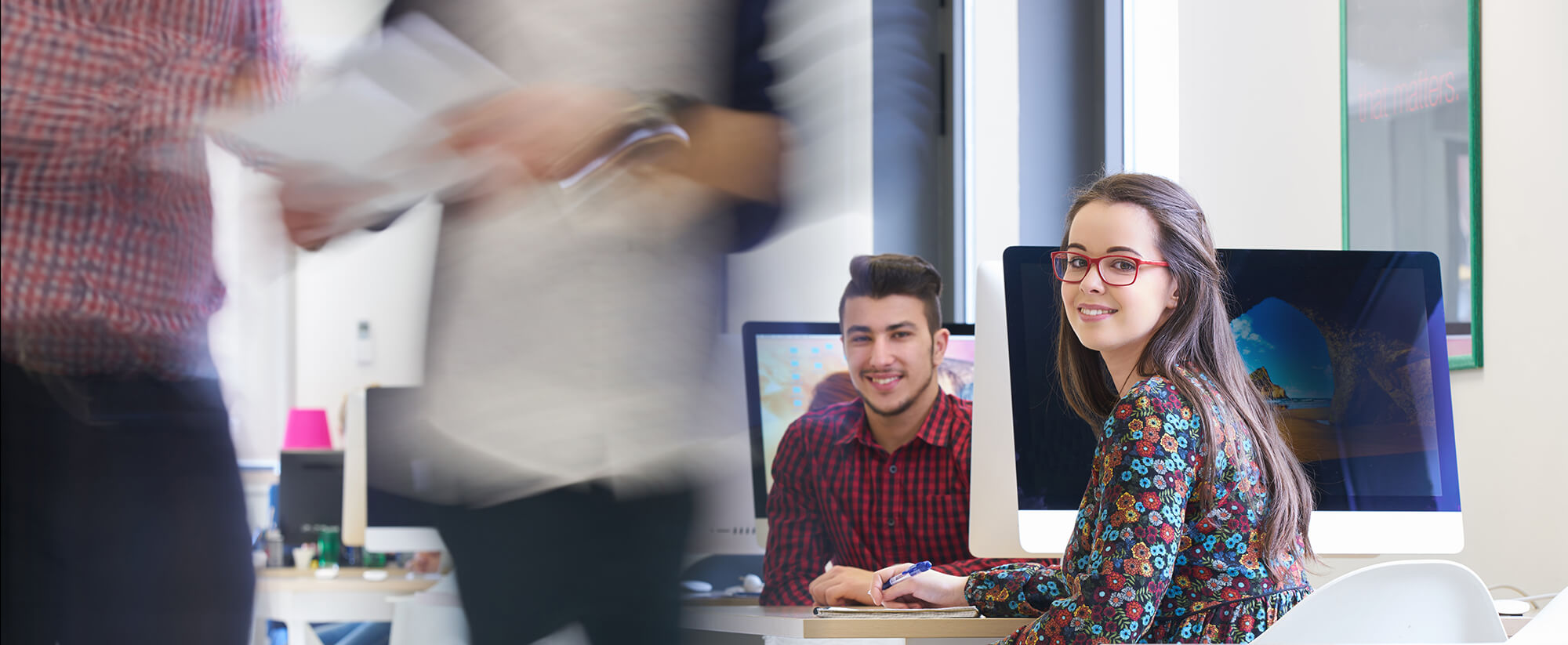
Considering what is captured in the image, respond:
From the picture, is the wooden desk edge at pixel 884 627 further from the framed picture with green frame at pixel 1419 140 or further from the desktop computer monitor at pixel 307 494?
the framed picture with green frame at pixel 1419 140

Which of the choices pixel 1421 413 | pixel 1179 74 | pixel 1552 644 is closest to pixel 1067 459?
pixel 1421 413

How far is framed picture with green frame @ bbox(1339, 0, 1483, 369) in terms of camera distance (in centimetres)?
128

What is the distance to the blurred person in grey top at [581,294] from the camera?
327 millimetres

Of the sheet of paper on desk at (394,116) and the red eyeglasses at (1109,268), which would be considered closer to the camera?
the sheet of paper on desk at (394,116)

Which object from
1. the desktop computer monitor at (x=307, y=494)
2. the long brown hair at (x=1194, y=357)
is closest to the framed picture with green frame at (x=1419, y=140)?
the long brown hair at (x=1194, y=357)

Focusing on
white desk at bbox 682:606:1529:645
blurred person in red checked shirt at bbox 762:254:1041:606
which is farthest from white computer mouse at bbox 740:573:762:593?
white desk at bbox 682:606:1529:645

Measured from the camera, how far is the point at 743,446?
0.33 metres

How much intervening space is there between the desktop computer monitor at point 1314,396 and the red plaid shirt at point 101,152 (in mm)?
777

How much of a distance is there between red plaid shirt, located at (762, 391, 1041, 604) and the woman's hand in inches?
17.1

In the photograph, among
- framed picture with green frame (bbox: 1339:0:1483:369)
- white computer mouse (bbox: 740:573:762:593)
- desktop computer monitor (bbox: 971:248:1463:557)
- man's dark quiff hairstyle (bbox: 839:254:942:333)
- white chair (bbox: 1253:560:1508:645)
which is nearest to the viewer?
white chair (bbox: 1253:560:1508:645)

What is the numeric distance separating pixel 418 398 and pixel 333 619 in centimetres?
18

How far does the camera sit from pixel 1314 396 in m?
1.03

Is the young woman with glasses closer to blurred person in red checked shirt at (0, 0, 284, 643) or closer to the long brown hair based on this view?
the long brown hair

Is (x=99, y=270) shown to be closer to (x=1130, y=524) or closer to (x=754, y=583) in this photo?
(x=1130, y=524)
